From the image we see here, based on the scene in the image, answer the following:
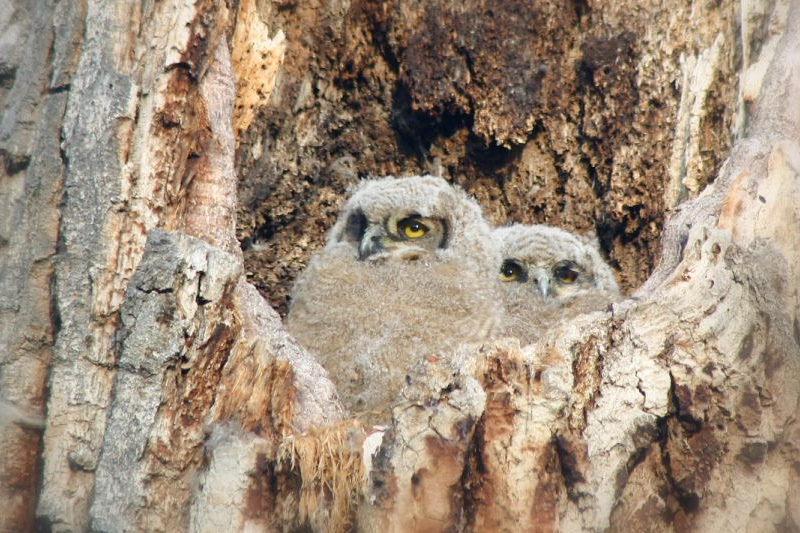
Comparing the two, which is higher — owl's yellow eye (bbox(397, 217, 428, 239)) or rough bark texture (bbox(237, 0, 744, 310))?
rough bark texture (bbox(237, 0, 744, 310))

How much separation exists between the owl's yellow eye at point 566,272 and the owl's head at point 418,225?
300 millimetres

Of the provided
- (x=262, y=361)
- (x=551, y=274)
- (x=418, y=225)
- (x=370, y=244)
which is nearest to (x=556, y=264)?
(x=551, y=274)

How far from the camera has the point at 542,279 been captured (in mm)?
4609

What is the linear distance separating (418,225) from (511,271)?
21.7 inches

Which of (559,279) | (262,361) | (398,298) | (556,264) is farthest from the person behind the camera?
(559,279)

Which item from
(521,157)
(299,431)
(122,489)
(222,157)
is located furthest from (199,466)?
(521,157)

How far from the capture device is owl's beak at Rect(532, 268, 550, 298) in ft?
15.1

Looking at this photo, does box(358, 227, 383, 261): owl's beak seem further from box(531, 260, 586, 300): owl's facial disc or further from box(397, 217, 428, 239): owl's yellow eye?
box(531, 260, 586, 300): owl's facial disc

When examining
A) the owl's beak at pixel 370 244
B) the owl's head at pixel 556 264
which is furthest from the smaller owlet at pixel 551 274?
the owl's beak at pixel 370 244

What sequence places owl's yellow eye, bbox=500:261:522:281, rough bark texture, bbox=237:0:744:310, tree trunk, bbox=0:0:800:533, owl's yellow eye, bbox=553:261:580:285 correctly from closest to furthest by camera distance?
tree trunk, bbox=0:0:800:533 < rough bark texture, bbox=237:0:744:310 < owl's yellow eye, bbox=553:261:580:285 < owl's yellow eye, bbox=500:261:522:281

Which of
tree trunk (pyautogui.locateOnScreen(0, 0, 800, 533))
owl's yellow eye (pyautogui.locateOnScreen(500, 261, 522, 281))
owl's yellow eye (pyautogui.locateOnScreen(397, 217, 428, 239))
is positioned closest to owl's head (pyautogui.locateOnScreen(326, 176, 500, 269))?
owl's yellow eye (pyautogui.locateOnScreen(397, 217, 428, 239))

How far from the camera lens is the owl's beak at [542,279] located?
4594 mm

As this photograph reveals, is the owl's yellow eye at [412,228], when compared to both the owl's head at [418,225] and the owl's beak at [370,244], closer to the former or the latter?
the owl's head at [418,225]

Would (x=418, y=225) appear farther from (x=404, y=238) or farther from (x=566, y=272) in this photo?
(x=566, y=272)
